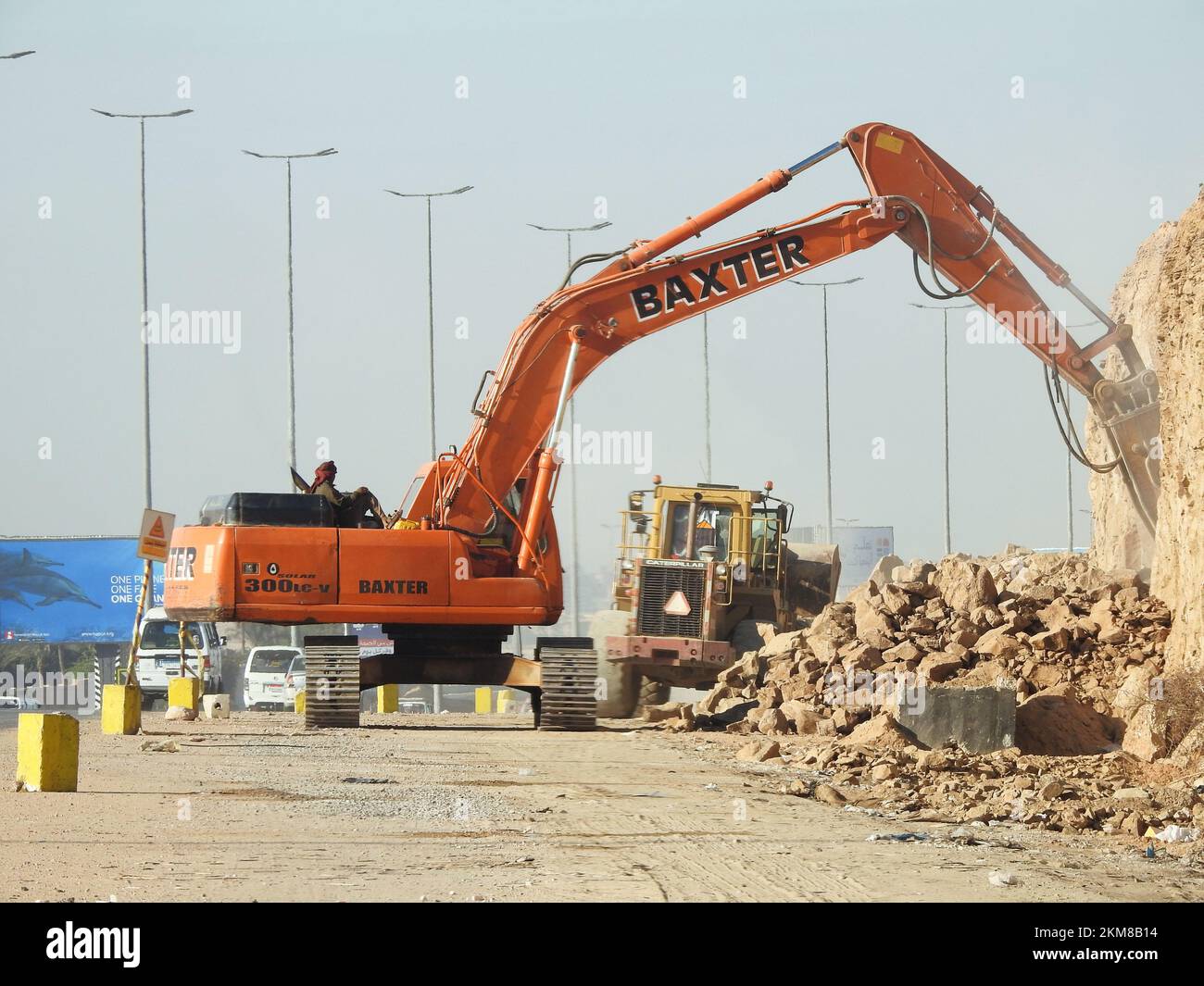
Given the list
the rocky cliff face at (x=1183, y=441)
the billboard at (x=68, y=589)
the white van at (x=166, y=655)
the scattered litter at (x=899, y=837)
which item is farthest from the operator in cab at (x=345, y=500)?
the billboard at (x=68, y=589)

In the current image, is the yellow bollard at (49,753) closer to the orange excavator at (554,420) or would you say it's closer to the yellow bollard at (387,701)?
the orange excavator at (554,420)

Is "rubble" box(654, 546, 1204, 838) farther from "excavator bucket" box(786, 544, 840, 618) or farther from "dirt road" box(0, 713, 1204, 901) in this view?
"excavator bucket" box(786, 544, 840, 618)

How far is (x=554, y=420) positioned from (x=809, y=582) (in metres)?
11.0

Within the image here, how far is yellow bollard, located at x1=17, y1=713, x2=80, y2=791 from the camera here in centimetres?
1401

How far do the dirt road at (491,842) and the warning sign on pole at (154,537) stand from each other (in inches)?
174

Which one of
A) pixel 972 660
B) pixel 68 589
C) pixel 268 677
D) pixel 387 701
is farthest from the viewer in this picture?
pixel 68 589

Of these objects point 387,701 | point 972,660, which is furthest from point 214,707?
point 972,660

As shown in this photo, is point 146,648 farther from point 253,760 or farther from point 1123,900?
point 1123,900

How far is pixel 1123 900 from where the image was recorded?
9.20 meters

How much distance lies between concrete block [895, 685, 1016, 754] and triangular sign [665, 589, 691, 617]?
810 centimetres

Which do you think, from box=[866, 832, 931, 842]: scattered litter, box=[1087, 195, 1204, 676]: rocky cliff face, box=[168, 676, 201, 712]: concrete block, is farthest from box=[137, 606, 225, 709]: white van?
box=[866, 832, 931, 842]: scattered litter

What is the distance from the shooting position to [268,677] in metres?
38.2

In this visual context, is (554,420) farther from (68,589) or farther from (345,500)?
(68,589)
